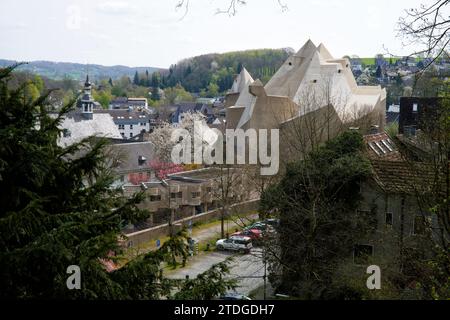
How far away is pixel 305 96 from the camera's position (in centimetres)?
3862

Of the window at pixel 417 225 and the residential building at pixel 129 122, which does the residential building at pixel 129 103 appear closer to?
the residential building at pixel 129 122

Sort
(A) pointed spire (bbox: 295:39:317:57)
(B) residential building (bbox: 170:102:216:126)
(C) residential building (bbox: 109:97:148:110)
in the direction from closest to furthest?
(A) pointed spire (bbox: 295:39:317:57) → (B) residential building (bbox: 170:102:216:126) → (C) residential building (bbox: 109:97:148:110)

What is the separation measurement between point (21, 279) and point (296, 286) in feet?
44.4

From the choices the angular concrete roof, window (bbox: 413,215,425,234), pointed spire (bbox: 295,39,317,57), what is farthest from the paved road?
pointed spire (bbox: 295,39,317,57)

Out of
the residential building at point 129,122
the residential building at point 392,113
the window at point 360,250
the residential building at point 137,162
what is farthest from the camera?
the residential building at point 129,122

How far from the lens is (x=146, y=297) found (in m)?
7.14

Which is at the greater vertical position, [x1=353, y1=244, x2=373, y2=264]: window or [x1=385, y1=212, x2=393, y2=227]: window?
[x1=385, y1=212, x2=393, y2=227]: window

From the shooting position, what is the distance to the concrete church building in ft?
127

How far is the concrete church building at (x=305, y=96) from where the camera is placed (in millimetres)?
38562

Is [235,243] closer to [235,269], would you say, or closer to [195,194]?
[235,269]

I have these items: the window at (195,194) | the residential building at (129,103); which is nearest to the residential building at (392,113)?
the window at (195,194)

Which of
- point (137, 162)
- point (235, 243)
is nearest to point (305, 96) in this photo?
point (137, 162)

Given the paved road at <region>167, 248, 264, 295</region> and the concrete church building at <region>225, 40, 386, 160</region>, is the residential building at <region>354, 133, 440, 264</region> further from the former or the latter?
the concrete church building at <region>225, 40, 386, 160</region>
